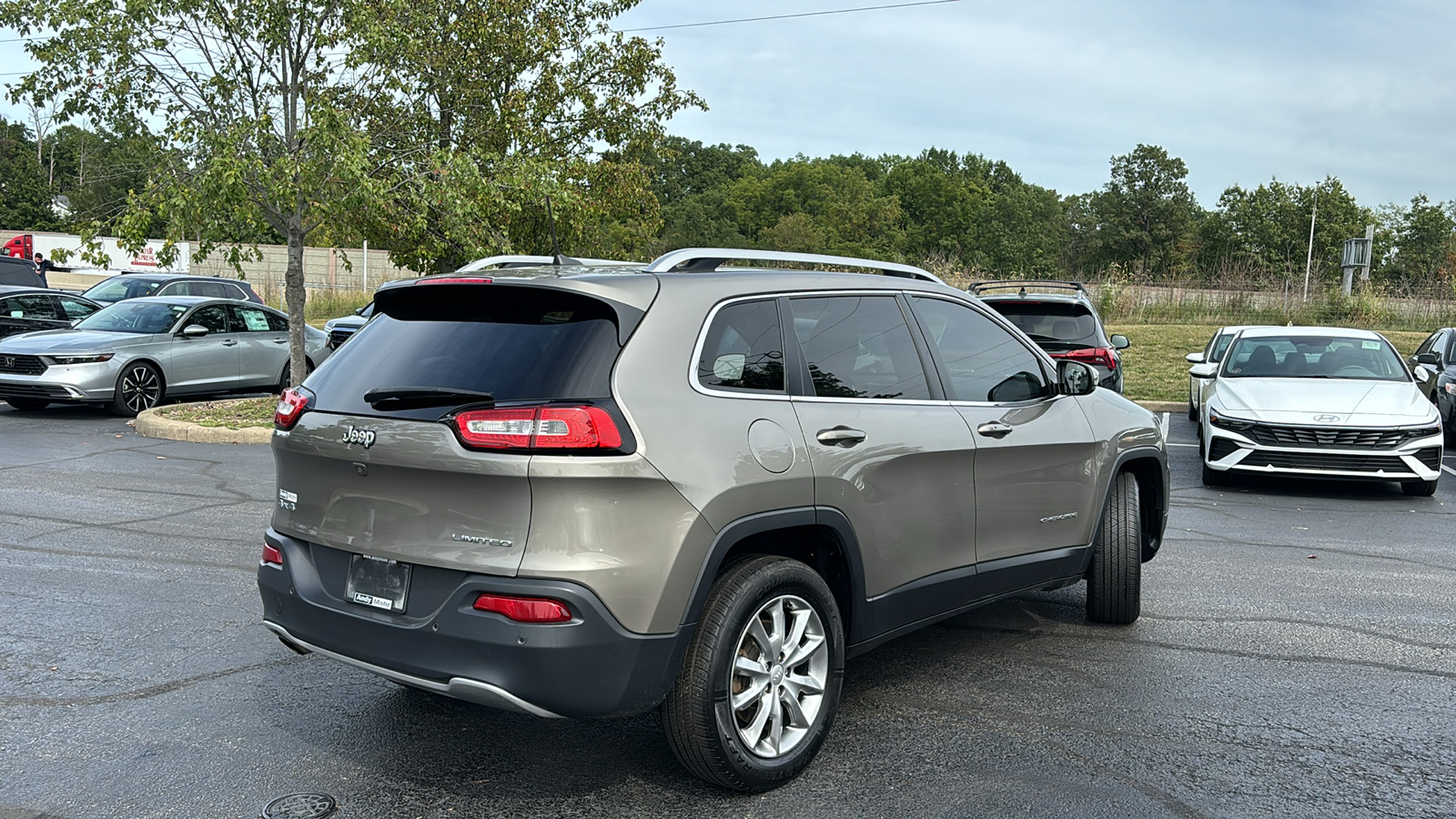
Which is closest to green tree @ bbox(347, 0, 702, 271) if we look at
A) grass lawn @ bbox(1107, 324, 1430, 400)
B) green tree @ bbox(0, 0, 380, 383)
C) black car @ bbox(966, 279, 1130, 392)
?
green tree @ bbox(0, 0, 380, 383)

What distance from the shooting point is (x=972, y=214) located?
4624 inches

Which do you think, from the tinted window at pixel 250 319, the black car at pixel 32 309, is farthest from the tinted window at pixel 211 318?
the black car at pixel 32 309

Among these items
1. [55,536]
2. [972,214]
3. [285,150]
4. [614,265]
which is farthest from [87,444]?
[972,214]

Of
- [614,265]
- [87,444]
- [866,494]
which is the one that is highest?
[614,265]

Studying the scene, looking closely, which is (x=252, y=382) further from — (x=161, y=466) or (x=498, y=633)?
(x=498, y=633)

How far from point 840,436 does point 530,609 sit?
131 centimetres

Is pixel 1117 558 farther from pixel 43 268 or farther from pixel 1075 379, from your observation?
pixel 43 268

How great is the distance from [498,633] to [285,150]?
12.6 m

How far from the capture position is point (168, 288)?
22.0 metres

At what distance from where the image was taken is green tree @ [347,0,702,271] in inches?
580

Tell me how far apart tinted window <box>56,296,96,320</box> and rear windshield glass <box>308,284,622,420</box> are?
670 inches

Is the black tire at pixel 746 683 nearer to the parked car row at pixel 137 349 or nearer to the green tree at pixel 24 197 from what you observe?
the parked car row at pixel 137 349

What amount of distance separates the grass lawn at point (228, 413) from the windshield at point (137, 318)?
1379mm

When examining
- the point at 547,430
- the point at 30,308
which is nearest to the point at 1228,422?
the point at 547,430
